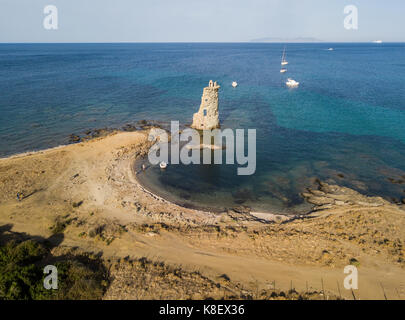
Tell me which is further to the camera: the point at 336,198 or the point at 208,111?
the point at 208,111

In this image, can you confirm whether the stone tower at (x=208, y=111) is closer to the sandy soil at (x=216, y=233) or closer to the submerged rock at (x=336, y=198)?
the sandy soil at (x=216, y=233)

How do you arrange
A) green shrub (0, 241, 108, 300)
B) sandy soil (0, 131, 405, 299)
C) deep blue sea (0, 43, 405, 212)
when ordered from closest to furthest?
→ green shrub (0, 241, 108, 300), sandy soil (0, 131, 405, 299), deep blue sea (0, 43, 405, 212)

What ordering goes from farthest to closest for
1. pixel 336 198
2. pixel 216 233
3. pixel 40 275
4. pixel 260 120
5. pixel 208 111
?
pixel 260 120, pixel 208 111, pixel 336 198, pixel 216 233, pixel 40 275

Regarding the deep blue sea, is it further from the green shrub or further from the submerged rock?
the green shrub

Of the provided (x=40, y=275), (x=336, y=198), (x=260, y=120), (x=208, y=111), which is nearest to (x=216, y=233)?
(x=40, y=275)

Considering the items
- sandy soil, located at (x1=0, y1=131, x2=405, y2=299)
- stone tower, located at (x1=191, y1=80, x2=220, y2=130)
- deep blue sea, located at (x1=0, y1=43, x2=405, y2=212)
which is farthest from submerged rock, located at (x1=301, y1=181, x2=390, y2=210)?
stone tower, located at (x1=191, y1=80, x2=220, y2=130)

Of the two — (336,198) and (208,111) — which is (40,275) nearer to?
(336,198)
